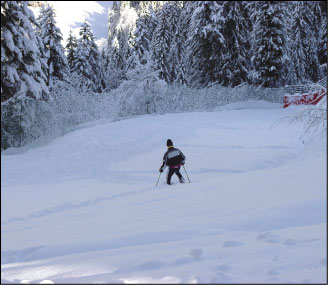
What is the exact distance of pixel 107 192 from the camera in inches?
395

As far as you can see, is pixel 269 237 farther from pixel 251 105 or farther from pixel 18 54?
pixel 251 105

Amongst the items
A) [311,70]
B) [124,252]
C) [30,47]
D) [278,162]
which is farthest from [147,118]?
[311,70]

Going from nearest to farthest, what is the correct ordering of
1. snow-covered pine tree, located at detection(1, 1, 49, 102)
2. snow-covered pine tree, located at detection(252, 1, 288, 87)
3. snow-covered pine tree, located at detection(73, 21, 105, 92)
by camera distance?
snow-covered pine tree, located at detection(1, 1, 49, 102), snow-covered pine tree, located at detection(252, 1, 288, 87), snow-covered pine tree, located at detection(73, 21, 105, 92)

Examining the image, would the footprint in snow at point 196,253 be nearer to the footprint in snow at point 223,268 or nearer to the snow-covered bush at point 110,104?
the footprint in snow at point 223,268

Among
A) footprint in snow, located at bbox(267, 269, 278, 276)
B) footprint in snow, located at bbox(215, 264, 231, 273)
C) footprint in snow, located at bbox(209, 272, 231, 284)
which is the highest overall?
footprint in snow, located at bbox(209, 272, 231, 284)

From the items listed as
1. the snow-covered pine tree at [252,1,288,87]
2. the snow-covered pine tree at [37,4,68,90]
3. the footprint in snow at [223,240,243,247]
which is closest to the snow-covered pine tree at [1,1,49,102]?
the footprint in snow at [223,240,243,247]

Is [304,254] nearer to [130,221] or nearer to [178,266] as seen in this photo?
[178,266]

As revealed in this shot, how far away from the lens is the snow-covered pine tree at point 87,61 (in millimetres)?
39719

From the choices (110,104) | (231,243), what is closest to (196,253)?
(231,243)

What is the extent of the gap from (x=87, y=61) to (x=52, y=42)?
9753mm

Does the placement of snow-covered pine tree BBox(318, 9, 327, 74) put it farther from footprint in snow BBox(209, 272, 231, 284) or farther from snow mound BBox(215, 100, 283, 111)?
footprint in snow BBox(209, 272, 231, 284)

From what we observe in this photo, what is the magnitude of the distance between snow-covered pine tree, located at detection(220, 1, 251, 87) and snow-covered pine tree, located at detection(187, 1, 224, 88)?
23.0 inches

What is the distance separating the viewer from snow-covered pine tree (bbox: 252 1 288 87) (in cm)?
2914

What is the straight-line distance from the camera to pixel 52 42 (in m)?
30.6
